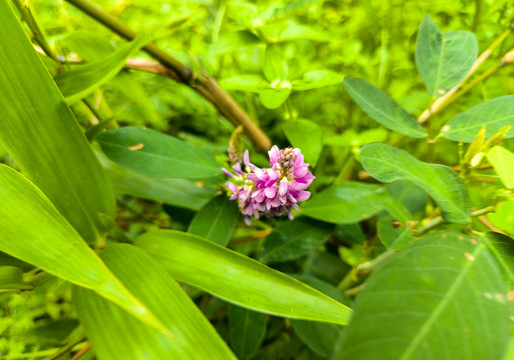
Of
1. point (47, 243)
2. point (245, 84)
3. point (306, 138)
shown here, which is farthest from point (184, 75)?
point (47, 243)

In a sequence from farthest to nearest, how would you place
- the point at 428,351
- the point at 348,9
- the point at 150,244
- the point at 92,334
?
the point at 348,9 < the point at 150,244 < the point at 92,334 < the point at 428,351

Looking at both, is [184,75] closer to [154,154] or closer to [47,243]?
[154,154]

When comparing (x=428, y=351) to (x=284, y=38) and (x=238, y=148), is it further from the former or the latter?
(x=284, y=38)

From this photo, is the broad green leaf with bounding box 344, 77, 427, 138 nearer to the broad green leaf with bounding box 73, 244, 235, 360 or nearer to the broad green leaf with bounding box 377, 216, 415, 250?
the broad green leaf with bounding box 377, 216, 415, 250

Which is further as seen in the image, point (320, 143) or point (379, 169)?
point (320, 143)

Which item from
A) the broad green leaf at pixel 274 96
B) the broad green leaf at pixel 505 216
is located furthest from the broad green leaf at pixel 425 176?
the broad green leaf at pixel 274 96

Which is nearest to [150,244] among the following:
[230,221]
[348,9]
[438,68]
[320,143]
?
[230,221]

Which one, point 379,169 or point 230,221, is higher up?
point 379,169
